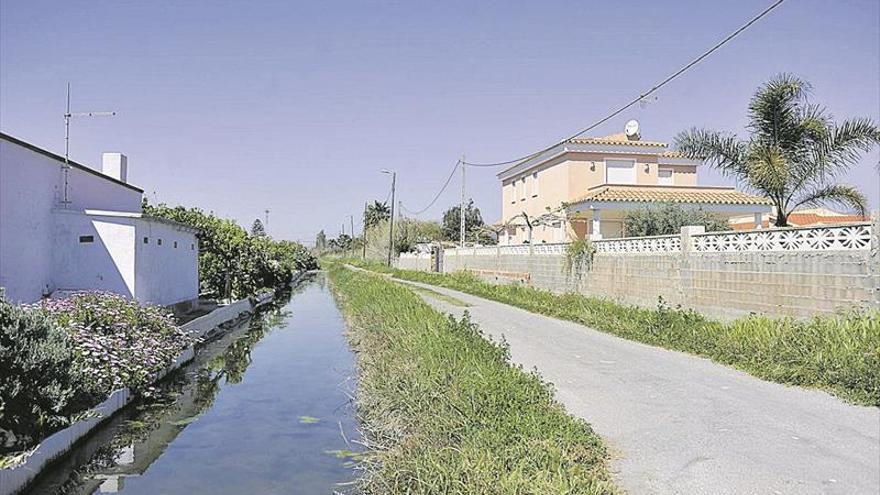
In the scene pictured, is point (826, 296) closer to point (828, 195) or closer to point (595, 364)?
point (595, 364)

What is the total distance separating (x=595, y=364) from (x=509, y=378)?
351cm

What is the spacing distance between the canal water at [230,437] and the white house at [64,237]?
8.40 ft

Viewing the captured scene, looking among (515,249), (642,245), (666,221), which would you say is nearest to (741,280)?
(642,245)

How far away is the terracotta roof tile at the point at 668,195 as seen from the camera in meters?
25.6

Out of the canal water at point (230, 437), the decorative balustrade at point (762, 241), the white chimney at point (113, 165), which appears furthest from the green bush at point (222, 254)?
the decorative balustrade at point (762, 241)

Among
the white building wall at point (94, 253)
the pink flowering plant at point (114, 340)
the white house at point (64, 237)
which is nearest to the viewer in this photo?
the pink flowering plant at point (114, 340)

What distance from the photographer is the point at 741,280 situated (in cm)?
1216

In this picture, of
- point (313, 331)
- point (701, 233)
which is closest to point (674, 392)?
point (701, 233)

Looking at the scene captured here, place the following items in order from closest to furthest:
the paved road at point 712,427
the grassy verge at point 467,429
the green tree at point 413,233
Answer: the grassy verge at point 467,429 → the paved road at point 712,427 → the green tree at point 413,233

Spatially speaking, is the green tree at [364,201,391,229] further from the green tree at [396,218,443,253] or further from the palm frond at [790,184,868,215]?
the palm frond at [790,184,868,215]

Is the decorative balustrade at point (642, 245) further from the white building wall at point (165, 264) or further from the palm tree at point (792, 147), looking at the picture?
the white building wall at point (165, 264)

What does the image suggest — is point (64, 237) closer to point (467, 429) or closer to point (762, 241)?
point (467, 429)

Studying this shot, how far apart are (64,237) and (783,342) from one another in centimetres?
1397

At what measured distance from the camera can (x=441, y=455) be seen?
5793mm
